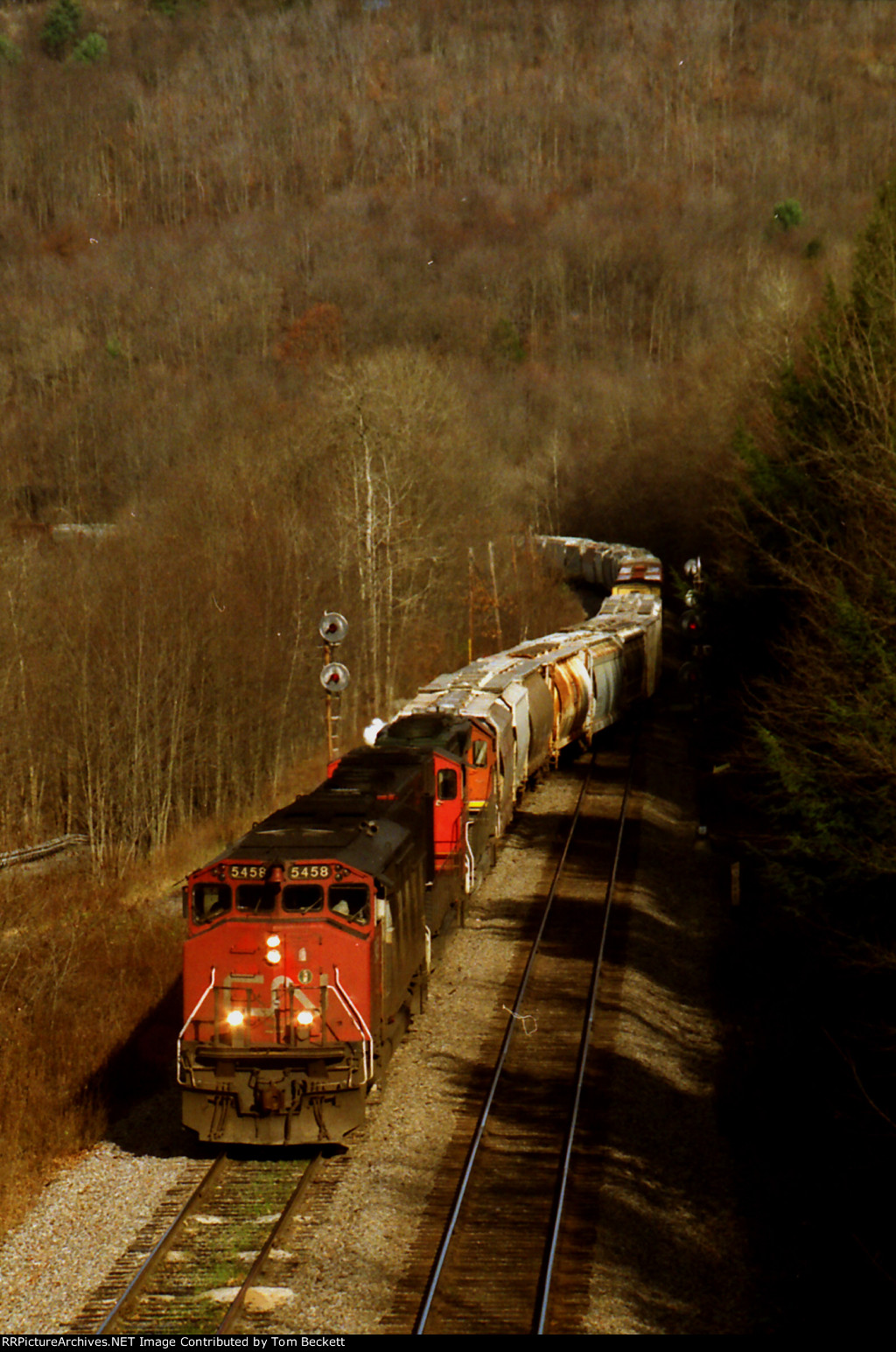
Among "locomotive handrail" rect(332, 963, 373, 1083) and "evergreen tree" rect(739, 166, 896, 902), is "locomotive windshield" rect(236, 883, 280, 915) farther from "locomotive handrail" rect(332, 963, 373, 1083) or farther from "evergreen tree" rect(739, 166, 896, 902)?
"evergreen tree" rect(739, 166, 896, 902)

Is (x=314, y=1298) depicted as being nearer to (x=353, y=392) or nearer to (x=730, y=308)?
(x=353, y=392)

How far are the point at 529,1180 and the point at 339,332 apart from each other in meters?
94.6

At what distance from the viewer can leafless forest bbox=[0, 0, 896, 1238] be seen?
1340 inches

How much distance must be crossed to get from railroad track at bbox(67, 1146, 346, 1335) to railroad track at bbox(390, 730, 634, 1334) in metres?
1.40

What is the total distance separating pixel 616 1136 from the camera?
13547mm

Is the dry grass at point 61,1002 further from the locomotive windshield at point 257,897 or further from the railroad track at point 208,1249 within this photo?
the locomotive windshield at point 257,897

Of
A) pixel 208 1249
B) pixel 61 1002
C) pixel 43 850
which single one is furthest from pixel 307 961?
pixel 43 850

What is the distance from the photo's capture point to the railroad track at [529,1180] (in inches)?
407

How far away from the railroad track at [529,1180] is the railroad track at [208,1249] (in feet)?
4.58

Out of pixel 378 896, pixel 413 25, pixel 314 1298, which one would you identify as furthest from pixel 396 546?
pixel 413 25

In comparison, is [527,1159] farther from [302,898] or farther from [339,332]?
[339,332]

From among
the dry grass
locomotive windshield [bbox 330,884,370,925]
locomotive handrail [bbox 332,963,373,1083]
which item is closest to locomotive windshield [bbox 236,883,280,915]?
locomotive windshield [bbox 330,884,370,925]

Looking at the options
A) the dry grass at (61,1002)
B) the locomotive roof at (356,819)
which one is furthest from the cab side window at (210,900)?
the dry grass at (61,1002)

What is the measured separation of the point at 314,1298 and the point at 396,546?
3770cm
